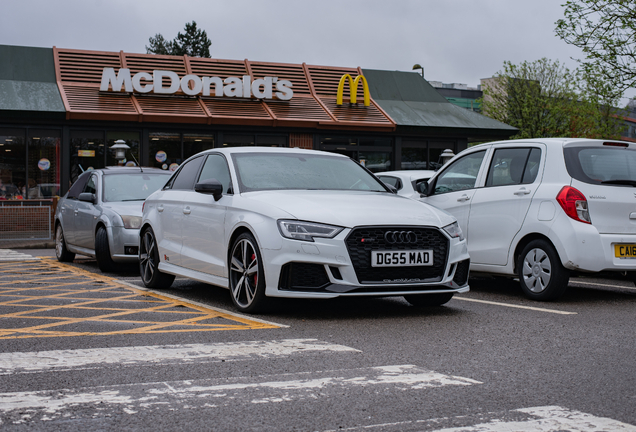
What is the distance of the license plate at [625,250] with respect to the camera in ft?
24.7

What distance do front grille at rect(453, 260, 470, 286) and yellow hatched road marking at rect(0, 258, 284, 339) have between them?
1.76 metres

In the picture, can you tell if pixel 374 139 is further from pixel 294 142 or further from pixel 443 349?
pixel 443 349

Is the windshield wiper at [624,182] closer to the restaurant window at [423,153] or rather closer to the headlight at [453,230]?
the headlight at [453,230]

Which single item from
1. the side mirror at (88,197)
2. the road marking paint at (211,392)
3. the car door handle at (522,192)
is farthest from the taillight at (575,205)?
the side mirror at (88,197)

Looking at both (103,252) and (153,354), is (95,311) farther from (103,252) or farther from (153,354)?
(103,252)

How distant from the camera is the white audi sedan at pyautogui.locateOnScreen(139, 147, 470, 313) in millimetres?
6188

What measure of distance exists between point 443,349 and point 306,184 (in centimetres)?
267

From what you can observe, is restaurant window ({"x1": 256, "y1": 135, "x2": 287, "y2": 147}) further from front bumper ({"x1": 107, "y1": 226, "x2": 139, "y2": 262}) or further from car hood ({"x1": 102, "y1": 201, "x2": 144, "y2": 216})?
front bumper ({"x1": 107, "y1": 226, "x2": 139, "y2": 262})

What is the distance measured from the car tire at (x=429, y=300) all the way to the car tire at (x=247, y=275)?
1.45 m

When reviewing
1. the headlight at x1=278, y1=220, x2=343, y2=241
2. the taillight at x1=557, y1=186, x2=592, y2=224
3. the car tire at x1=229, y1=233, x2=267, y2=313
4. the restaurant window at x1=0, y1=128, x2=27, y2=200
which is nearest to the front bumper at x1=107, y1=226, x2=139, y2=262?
the car tire at x1=229, y1=233, x2=267, y2=313

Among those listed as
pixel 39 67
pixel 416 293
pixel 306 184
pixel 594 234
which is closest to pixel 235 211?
pixel 306 184

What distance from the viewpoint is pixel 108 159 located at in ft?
79.2

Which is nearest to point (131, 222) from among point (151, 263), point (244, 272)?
point (151, 263)

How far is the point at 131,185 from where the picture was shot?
12086 mm
